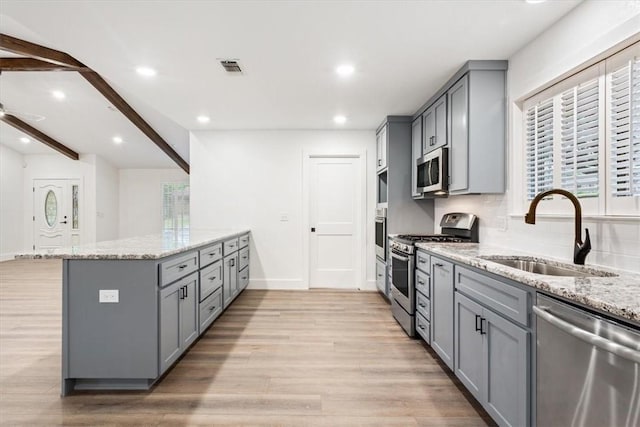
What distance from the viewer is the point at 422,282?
9.29ft

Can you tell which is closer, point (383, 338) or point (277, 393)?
point (277, 393)

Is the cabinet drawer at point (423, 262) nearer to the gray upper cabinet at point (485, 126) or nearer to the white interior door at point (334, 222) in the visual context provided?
the gray upper cabinet at point (485, 126)

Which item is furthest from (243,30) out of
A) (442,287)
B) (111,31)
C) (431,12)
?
(442,287)

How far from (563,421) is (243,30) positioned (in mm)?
2719

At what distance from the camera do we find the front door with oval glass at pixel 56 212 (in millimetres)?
8023

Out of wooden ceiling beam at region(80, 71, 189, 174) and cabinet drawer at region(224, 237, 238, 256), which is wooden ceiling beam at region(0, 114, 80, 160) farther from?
cabinet drawer at region(224, 237, 238, 256)

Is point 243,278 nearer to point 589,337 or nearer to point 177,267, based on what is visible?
point 177,267

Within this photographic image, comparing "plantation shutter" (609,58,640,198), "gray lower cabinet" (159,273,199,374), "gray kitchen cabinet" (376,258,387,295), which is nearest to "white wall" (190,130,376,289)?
"gray kitchen cabinet" (376,258,387,295)

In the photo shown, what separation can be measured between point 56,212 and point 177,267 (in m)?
7.83

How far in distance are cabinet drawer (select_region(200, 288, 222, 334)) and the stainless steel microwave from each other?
2.43 metres

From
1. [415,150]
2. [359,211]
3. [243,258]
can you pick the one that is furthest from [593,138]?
[243,258]

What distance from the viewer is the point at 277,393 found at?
2156 mm

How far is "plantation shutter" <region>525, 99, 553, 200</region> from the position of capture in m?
2.24

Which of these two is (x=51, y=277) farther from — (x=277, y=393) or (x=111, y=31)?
(x=277, y=393)
